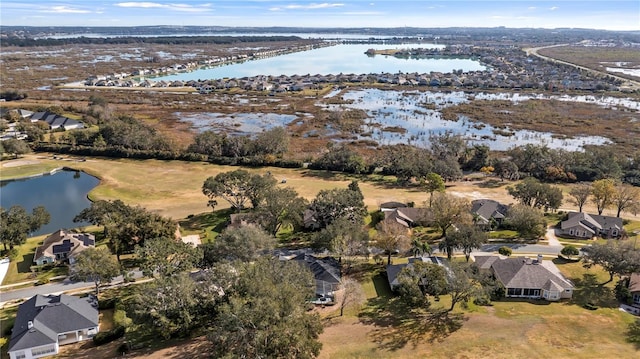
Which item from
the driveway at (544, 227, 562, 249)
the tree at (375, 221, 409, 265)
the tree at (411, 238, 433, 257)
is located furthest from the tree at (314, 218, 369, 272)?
the driveway at (544, 227, 562, 249)

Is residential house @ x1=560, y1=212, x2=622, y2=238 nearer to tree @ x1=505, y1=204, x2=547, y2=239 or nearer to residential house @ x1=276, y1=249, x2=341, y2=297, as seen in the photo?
tree @ x1=505, y1=204, x2=547, y2=239

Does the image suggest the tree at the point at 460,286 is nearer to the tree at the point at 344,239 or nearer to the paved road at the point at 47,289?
the tree at the point at 344,239

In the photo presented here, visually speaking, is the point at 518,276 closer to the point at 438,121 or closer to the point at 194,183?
the point at 194,183

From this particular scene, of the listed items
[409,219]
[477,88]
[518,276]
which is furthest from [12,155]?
[477,88]

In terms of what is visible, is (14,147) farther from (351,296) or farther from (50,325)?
(351,296)

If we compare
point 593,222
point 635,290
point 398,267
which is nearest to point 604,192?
point 593,222
